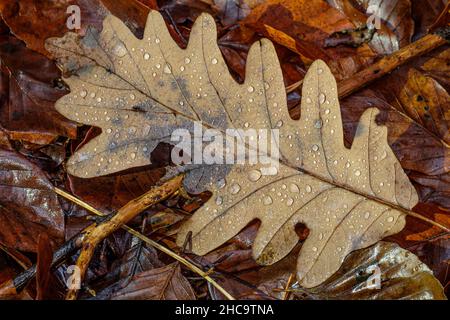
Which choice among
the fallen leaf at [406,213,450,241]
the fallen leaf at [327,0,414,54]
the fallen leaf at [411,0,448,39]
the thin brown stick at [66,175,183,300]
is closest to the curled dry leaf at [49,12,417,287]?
the thin brown stick at [66,175,183,300]

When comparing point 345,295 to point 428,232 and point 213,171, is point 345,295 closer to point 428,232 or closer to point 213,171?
point 428,232

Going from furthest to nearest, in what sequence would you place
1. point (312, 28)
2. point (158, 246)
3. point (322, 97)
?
point (312, 28) → point (158, 246) → point (322, 97)

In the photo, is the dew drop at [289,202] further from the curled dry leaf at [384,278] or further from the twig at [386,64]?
the twig at [386,64]

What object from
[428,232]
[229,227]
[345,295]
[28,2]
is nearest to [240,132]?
[229,227]

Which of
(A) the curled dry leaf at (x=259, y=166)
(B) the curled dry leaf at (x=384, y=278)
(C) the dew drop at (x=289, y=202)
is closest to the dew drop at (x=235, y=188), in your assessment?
(A) the curled dry leaf at (x=259, y=166)

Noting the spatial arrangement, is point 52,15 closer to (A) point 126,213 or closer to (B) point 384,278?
(A) point 126,213

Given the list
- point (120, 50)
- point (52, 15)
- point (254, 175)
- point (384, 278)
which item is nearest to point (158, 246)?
point (254, 175)
